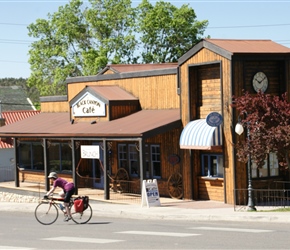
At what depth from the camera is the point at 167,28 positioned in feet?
224

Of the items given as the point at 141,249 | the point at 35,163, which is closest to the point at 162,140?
the point at 35,163

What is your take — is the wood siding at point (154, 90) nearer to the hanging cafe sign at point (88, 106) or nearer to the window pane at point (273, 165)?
the hanging cafe sign at point (88, 106)

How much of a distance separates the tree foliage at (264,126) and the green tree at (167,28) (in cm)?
4165

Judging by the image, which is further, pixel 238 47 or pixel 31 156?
pixel 31 156

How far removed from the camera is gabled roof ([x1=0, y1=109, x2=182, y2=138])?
102 ft

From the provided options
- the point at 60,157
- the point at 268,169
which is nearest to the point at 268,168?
the point at 268,169

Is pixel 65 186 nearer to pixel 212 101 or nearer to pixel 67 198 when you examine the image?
pixel 67 198

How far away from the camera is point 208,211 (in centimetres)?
2705

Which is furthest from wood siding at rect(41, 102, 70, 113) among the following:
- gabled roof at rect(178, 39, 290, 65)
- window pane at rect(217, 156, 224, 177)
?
window pane at rect(217, 156, 224, 177)

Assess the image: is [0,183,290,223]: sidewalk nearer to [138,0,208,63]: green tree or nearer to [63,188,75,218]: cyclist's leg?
[63,188,75,218]: cyclist's leg

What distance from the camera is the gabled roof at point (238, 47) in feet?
94.0

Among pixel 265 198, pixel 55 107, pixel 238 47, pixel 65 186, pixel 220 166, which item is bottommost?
pixel 265 198

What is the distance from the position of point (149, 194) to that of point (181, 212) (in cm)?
265

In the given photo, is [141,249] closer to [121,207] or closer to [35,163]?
[121,207]
